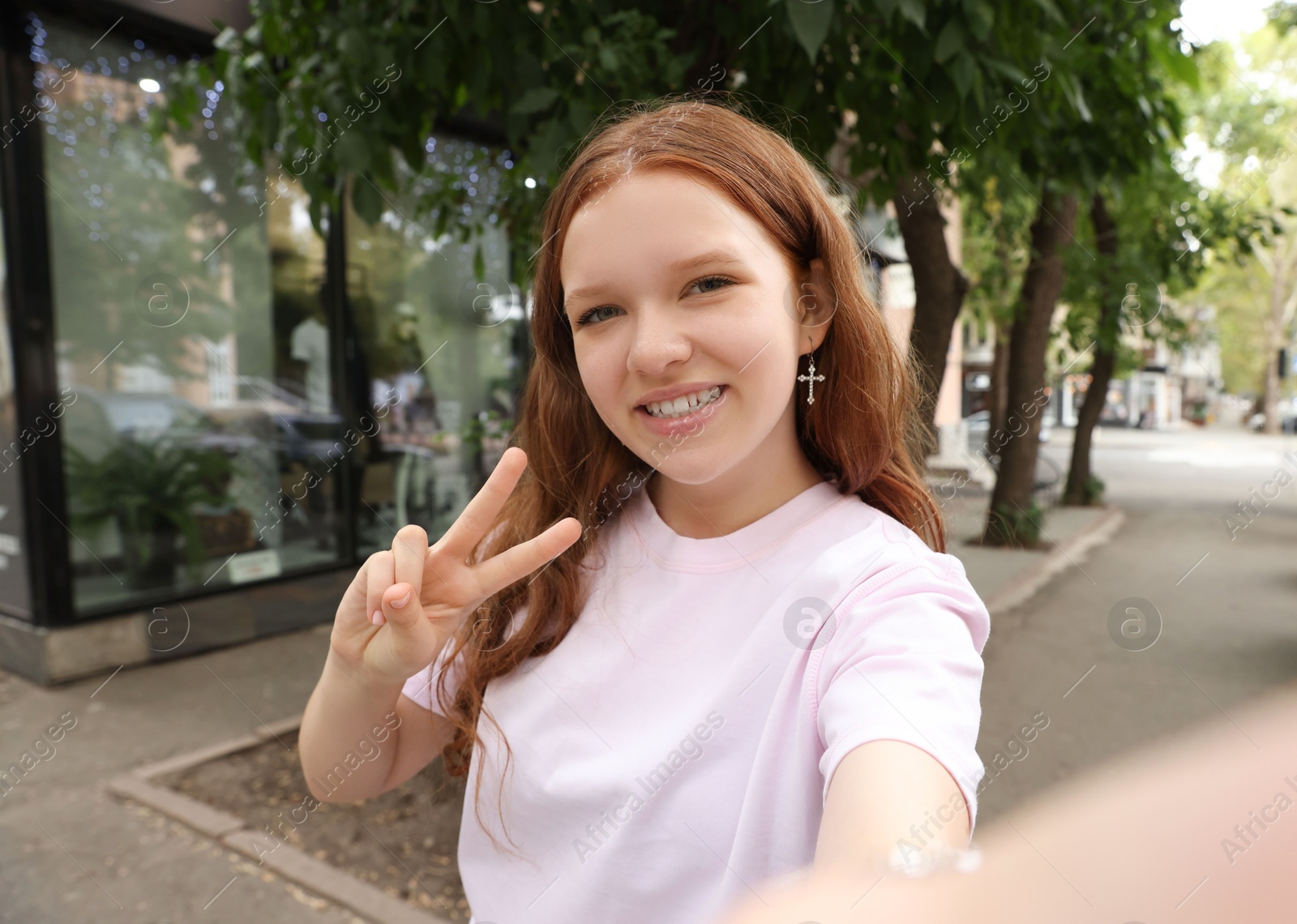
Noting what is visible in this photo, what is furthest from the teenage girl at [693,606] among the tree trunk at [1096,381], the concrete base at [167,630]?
the tree trunk at [1096,381]

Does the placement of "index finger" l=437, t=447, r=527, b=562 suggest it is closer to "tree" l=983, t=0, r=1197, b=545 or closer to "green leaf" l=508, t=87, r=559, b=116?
"green leaf" l=508, t=87, r=559, b=116

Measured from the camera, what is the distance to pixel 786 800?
0.98 m

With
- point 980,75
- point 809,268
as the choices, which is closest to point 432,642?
point 809,268

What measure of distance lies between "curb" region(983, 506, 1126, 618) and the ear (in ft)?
14.4

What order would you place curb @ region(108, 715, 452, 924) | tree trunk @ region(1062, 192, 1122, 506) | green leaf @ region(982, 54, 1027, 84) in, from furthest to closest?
tree trunk @ region(1062, 192, 1122, 506), curb @ region(108, 715, 452, 924), green leaf @ region(982, 54, 1027, 84)

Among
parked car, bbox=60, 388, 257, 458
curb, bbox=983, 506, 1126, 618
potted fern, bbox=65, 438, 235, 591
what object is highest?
parked car, bbox=60, 388, 257, 458

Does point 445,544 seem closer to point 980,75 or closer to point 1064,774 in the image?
point 980,75

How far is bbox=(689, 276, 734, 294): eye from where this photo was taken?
3.67 feet

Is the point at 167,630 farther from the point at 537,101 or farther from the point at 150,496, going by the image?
the point at 537,101

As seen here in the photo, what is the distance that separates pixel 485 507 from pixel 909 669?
54 centimetres

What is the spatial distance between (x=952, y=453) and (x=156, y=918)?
816cm

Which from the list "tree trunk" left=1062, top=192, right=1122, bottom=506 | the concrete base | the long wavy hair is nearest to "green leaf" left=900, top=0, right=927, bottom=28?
the long wavy hair

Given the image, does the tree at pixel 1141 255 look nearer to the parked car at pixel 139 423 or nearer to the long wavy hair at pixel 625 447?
the long wavy hair at pixel 625 447

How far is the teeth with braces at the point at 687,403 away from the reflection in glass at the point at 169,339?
4964 mm
